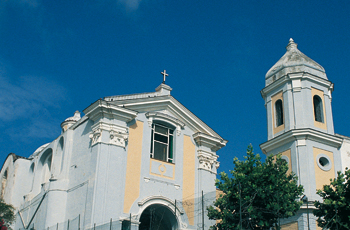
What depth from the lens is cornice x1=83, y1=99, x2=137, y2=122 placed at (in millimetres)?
23750

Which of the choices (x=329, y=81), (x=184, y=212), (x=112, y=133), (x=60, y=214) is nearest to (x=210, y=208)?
(x=184, y=212)

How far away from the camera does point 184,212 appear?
24906mm

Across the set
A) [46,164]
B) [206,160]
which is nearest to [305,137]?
[206,160]

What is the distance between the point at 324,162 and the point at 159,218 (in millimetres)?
12667

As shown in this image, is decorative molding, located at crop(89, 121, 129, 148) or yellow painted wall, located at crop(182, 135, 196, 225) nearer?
decorative molding, located at crop(89, 121, 129, 148)

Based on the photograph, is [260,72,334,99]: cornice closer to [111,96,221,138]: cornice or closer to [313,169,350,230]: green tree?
[111,96,221,138]: cornice

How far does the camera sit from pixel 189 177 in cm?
2592

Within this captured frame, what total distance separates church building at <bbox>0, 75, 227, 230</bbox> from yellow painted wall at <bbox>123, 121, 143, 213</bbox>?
0.05 m

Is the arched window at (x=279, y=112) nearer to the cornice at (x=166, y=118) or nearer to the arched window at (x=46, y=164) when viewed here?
the cornice at (x=166, y=118)

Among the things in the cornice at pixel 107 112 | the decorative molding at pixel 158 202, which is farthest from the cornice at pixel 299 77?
the decorative molding at pixel 158 202

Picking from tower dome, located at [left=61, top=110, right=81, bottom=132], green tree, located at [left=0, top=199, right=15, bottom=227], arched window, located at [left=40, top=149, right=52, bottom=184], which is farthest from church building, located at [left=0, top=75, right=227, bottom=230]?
tower dome, located at [left=61, top=110, right=81, bottom=132]

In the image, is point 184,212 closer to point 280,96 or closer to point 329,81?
point 280,96

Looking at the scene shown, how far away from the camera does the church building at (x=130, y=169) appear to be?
22.9 meters

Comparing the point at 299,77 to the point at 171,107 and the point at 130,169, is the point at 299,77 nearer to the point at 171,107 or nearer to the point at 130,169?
the point at 171,107
